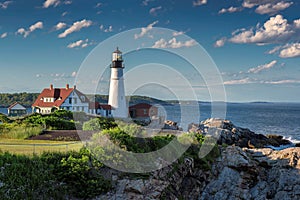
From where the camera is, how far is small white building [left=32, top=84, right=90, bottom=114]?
1575 inches

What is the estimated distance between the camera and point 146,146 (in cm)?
1291

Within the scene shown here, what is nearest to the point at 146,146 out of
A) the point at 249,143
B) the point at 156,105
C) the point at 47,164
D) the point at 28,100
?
the point at 47,164

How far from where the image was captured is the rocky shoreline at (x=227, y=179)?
11164 mm

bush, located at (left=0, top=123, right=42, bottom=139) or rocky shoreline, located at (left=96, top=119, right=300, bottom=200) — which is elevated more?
bush, located at (left=0, top=123, right=42, bottom=139)

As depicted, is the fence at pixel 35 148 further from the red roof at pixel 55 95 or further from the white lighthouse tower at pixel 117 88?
the red roof at pixel 55 95

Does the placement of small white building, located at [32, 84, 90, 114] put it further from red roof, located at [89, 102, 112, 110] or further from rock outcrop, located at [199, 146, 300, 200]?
rock outcrop, located at [199, 146, 300, 200]

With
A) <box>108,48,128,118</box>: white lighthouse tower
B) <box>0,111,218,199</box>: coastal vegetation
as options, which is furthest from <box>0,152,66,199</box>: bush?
<box>108,48,128,118</box>: white lighthouse tower

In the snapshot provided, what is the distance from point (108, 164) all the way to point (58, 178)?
1.80 metres

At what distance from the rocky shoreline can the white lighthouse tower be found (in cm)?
1812

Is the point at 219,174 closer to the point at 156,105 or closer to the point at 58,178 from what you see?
the point at 58,178

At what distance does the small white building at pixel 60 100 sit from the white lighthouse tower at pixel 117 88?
25.8 feet

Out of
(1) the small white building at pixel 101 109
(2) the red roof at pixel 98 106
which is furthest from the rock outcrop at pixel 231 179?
(2) the red roof at pixel 98 106

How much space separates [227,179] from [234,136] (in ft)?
62.2

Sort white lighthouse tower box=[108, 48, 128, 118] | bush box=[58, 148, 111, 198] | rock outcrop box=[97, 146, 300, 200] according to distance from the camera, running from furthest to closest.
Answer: white lighthouse tower box=[108, 48, 128, 118] < rock outcrop box=[97, 146, 300, 200] < bush box=[58, 148, 111, 198]
